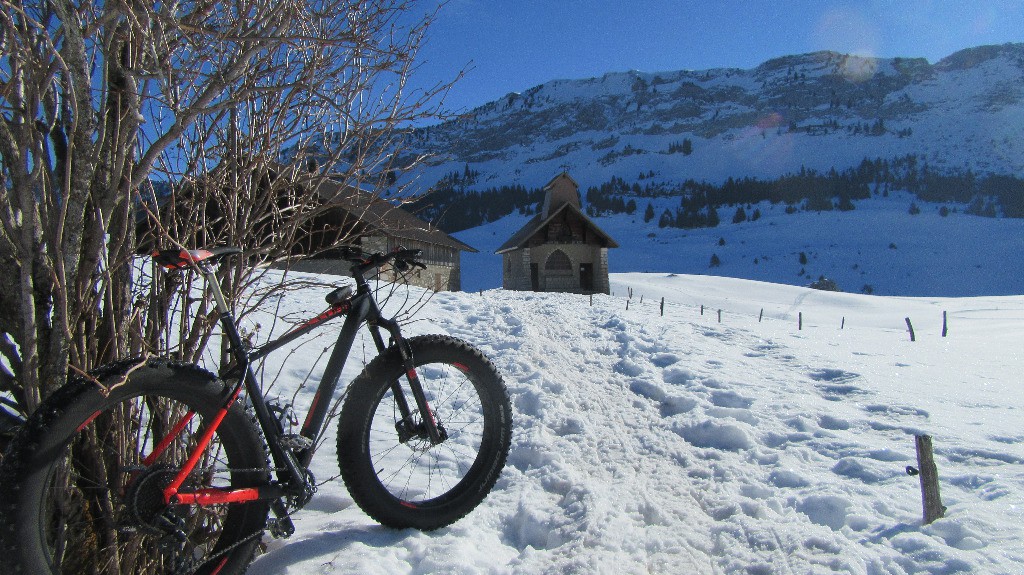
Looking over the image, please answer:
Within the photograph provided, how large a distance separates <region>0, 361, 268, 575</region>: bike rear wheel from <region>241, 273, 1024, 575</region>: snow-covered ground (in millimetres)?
440

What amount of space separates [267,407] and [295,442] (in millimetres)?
194

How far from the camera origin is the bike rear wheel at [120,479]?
1.61m

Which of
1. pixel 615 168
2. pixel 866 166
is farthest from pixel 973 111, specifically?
pixel 615 168

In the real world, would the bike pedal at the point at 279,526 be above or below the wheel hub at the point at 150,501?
below

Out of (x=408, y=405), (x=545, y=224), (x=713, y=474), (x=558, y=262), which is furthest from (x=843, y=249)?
(x=408, y=405)

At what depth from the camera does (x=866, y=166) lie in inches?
5128

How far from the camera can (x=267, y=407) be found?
2.21 meters

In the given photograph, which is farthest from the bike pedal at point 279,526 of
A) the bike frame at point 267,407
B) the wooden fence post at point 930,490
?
the wooden fence post at point 930,490

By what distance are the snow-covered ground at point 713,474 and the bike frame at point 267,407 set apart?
0.49 meters

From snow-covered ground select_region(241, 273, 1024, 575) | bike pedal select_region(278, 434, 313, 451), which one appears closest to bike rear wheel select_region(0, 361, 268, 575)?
bike pedal select_region(278, 434, 313, 451)

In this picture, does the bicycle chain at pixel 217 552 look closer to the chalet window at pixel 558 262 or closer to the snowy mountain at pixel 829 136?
the chalet window at pixel 558 262

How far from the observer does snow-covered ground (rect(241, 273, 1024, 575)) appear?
2912 mm

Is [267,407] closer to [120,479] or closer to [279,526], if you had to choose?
[279,526]

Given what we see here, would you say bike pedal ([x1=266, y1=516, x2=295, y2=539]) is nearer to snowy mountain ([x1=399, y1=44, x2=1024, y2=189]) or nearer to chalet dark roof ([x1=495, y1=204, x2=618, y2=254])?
chalet dark roof ([x1=495, y1=204, x2=618, y2=254])
